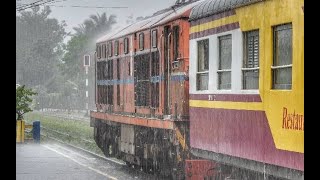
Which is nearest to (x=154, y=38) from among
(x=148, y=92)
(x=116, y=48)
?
(x=148, y=92)

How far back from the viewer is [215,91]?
33.9 ft

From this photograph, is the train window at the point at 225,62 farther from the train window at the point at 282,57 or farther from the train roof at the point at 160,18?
the train roof at the point at 160,18

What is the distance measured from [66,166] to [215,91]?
28.8 feet

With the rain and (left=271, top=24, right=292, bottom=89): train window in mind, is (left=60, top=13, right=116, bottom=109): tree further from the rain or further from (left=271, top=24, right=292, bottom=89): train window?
(left=271, top=24, right=292, bottom=89): train window

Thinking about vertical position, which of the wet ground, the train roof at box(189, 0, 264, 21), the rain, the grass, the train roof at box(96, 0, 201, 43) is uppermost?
the train roof at box(96, 0, 201, 43)

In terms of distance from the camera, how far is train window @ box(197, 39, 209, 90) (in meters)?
10.9

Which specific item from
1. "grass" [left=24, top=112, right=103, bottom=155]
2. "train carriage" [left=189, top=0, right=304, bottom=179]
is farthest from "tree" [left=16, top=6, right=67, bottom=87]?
"train carriage" [left=189, top=0, right=304, bottom=179]

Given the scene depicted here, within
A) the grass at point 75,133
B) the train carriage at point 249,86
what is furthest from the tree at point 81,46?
the train carriage at point 249,86

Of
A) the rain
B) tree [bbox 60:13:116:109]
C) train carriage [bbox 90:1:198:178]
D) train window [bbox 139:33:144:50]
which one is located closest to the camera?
the rain

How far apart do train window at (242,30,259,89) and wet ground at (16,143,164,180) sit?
5992 mm

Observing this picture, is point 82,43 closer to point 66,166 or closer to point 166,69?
point 66,166

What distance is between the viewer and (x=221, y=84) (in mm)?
10242

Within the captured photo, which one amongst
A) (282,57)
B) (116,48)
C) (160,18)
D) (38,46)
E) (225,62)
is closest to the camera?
(282,57)
